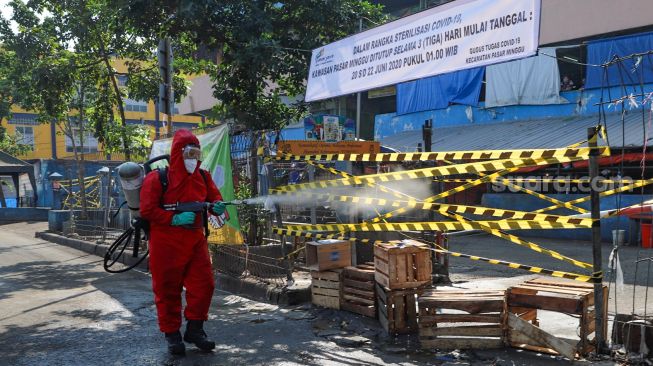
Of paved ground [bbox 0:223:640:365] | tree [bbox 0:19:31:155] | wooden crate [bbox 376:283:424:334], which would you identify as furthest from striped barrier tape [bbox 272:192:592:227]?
tree [bbox 0:19:31:155]

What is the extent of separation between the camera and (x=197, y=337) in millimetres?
5383

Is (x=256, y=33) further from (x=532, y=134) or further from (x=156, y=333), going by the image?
(x=532, y=134)

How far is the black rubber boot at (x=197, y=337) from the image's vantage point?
5367 mm

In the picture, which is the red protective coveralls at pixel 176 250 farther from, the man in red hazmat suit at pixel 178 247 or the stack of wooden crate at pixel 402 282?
the stack of wooden crate at pixel 402 282

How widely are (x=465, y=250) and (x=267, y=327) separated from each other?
872 centimetres

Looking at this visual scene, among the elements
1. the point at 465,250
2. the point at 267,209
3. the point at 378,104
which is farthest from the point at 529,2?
the point at 378,104

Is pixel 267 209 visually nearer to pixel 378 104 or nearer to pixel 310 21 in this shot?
pixel 310 21

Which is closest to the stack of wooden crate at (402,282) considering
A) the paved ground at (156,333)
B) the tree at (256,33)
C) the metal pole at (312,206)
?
the paved ground at (156,333)

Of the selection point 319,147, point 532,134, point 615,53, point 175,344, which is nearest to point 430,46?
point 319,147

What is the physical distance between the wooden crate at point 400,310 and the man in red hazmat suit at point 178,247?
1.75 m

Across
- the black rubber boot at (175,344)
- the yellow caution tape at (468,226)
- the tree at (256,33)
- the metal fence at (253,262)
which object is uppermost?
the tree at (256,33)

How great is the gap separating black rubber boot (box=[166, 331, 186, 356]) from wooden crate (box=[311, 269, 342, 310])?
6.85 ft

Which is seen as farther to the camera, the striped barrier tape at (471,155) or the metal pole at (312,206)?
the metal pole at (312,206)

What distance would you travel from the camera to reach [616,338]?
4930 mm
